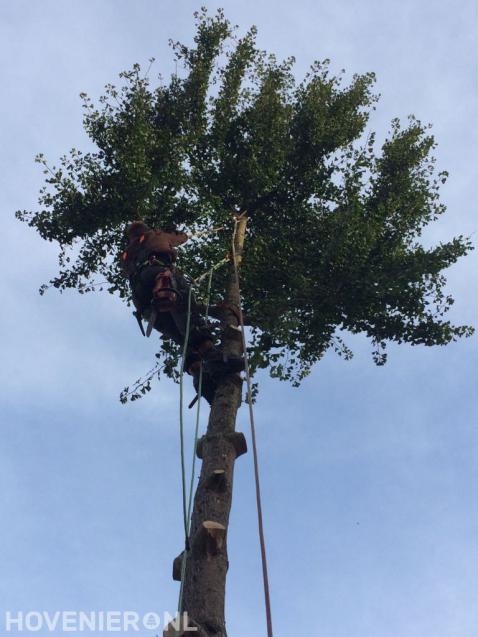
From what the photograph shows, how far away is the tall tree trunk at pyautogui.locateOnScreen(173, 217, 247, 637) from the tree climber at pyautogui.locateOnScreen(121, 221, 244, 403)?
20 cm

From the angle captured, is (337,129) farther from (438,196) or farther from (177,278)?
(177,278)

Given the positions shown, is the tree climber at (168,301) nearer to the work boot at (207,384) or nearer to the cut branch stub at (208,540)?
the work boot at (207,384)

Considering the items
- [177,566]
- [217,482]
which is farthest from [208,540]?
[217,482]

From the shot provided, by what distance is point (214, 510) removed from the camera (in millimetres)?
5156

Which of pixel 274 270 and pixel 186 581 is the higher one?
pixel 274 270

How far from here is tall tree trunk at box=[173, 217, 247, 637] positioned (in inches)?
175

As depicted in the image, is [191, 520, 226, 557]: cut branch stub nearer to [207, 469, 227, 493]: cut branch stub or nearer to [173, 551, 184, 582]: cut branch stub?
[173, 551, 184, 582]: cut branch stub

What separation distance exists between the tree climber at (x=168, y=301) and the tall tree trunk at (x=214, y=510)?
0.65 feet

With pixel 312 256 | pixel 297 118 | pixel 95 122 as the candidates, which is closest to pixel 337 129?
pixel 297 118

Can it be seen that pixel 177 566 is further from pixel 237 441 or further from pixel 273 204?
pixel 273 204

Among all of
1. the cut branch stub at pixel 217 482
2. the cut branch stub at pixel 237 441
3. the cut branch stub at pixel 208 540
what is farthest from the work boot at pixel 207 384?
the cut branch stub at pixel 208 540

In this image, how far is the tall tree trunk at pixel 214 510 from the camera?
4.45m

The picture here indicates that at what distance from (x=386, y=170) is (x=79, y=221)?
14.8 feet

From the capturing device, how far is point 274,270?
30.9ft
